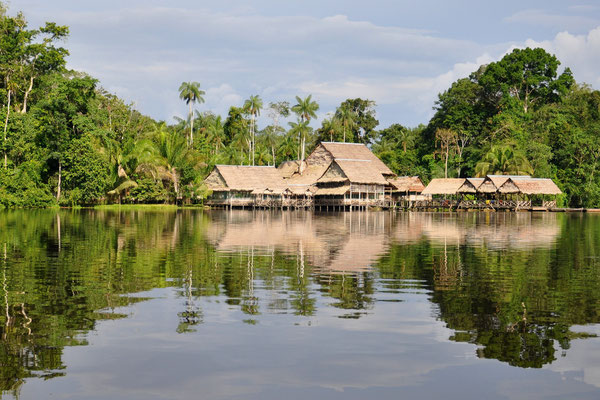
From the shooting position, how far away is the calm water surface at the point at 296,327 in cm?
711

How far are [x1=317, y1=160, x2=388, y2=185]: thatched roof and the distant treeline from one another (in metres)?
8.53

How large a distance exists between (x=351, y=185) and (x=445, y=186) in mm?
10005

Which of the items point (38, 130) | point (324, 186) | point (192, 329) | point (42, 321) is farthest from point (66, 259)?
point (324, 186)

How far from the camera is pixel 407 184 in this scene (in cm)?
7606

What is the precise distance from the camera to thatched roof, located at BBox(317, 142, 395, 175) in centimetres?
7448

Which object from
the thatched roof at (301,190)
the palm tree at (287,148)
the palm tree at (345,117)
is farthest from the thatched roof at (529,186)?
the palm tree at (345,117)

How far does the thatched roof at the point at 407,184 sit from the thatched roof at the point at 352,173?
3765 mm

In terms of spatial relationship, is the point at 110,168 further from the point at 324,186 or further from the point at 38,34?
the point at 324,186

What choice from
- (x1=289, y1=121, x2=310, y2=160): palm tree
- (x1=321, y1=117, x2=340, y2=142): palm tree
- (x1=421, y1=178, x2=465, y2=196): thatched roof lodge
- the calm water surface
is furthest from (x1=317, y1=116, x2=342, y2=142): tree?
the calm water surface

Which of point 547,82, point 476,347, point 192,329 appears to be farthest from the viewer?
point 547,82

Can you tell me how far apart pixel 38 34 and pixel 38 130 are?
34.0 ft

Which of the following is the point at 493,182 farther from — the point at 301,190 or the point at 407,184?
the point at 301,190

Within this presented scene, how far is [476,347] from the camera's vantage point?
8.62 meters

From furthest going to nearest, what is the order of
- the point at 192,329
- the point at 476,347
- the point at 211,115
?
the point at 211,115, the point at 192,329, the point at 476,347
